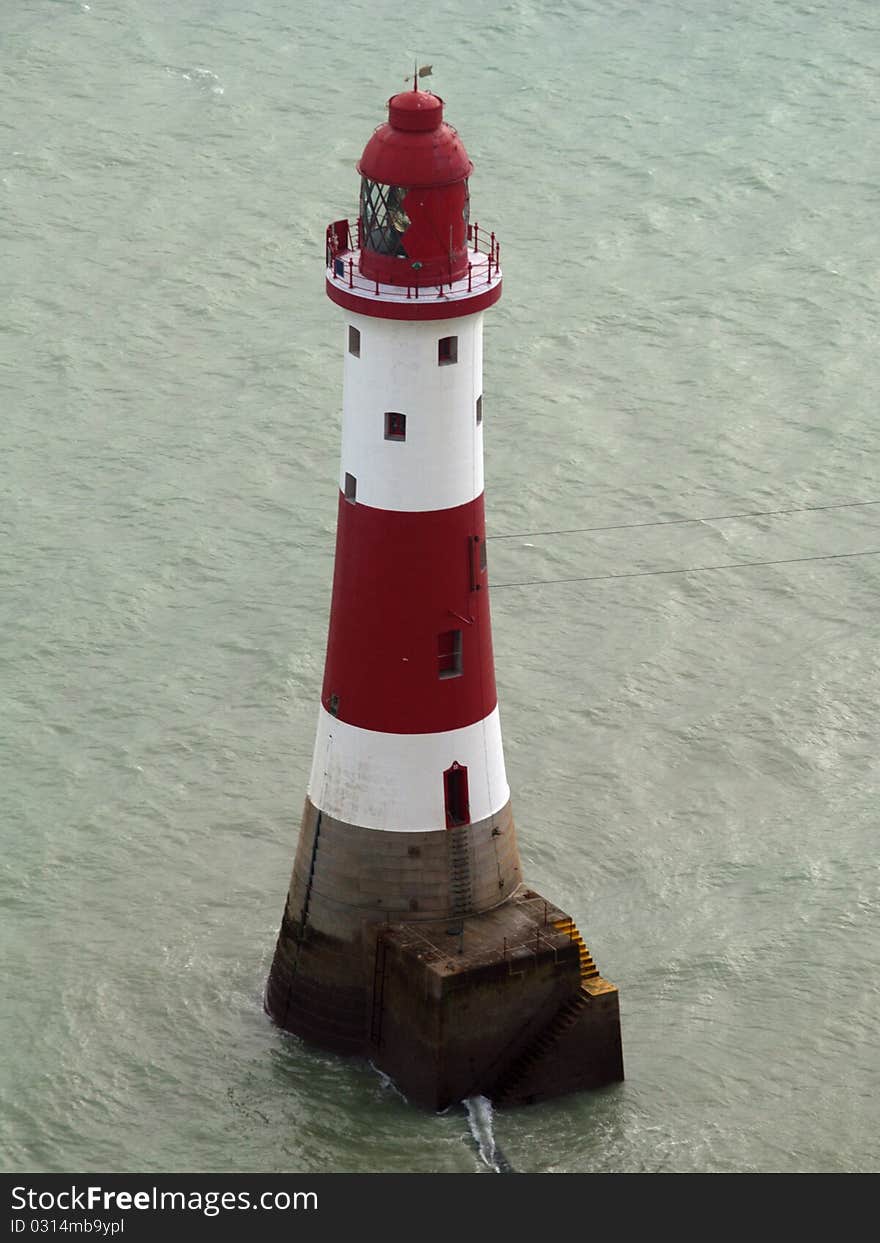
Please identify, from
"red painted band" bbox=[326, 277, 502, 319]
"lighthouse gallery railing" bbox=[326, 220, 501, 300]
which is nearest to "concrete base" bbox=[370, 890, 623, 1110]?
"red painted band" bbox=[326, 277, 502, 319]

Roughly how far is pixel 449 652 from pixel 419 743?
4.27ft

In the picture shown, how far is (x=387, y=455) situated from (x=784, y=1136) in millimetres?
10887

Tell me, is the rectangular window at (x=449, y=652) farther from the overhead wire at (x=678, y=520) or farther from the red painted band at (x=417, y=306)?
the overhead wire at (x=678, y=520)

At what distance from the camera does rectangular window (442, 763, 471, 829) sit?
41469 millimetres

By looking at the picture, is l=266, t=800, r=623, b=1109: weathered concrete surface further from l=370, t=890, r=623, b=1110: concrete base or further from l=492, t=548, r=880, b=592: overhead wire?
l=492, t=548, r=880, b=592: overhead wire

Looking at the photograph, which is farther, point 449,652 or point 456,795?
point 456,795

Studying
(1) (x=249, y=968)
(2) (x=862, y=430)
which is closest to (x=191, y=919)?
(1) (x=249, y=968)

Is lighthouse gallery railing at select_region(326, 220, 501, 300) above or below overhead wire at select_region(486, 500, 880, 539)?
above

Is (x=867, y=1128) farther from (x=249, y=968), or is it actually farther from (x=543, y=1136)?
(x=249, y=968)

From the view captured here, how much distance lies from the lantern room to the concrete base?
9.20 metres

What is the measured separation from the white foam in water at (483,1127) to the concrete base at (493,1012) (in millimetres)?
145

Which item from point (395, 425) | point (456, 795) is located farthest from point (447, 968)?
point (395, 425)

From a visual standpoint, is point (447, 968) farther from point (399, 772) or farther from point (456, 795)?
point (399, 772)

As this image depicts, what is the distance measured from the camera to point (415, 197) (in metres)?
38.9
